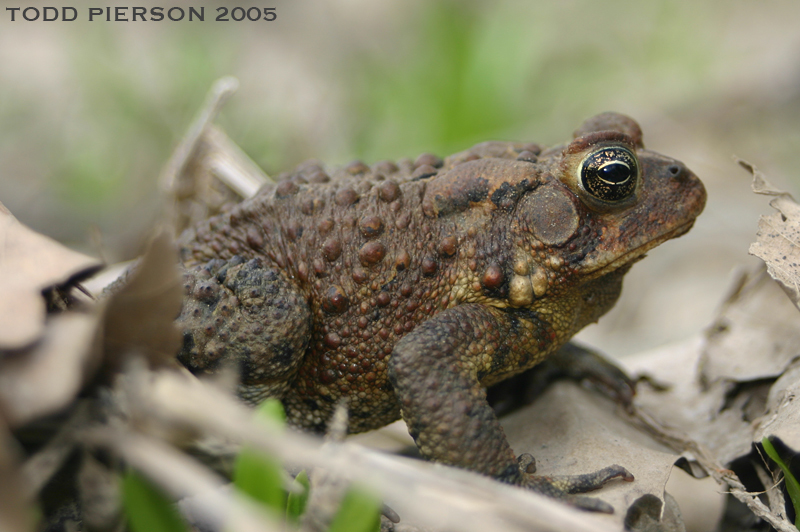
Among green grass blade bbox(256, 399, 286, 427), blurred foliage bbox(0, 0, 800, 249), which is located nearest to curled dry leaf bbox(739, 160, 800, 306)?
green grass blade bbox(256, 399, 286, 427)

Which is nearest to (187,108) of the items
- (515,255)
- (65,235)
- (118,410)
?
(65,235)

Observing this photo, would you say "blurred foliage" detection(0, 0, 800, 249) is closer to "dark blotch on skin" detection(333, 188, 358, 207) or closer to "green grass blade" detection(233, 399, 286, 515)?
"dark blotch on skin" detection(333, 188, 358, 207)

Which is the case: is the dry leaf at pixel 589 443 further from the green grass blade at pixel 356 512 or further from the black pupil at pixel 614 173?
the black pupil at pixel 614 173

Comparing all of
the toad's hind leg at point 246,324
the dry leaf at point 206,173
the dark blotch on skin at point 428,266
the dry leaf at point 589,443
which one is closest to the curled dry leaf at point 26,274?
the toad's hind leg at point 246,324

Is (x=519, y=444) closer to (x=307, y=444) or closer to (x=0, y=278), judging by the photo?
(x=307, y=444)

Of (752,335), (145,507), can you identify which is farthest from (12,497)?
(752,335)

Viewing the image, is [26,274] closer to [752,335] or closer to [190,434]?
[190,434]

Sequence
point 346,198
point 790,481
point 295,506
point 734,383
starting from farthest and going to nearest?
point 734,383, point 346,198, point 790,481, point 295,506
